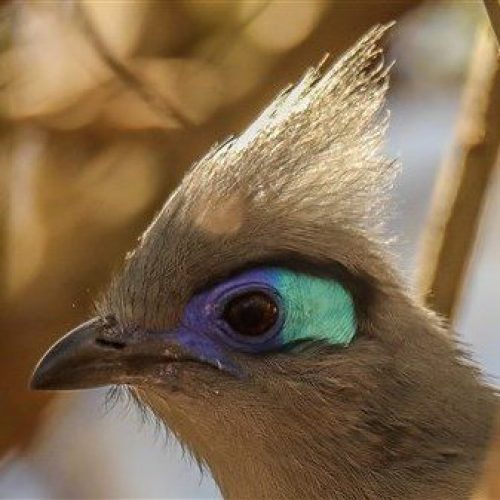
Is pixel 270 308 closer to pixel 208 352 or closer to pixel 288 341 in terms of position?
pixel 288 341

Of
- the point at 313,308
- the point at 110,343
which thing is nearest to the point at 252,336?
the point at 313,308

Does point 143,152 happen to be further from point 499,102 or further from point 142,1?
point 499,102

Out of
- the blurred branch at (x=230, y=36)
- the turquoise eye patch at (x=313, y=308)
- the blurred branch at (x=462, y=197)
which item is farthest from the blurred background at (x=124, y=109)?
the turquoise eye patch at (x=313, y=308)

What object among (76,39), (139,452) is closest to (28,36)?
(76,39)

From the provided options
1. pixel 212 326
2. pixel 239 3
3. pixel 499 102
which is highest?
pixel 239 3

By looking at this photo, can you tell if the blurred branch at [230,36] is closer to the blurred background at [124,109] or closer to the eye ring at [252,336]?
the blurred background at [124,109]

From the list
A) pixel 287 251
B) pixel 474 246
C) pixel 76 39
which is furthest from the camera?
pixel 76 39

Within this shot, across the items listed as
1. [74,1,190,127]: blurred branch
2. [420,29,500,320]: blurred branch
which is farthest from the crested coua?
[74,1,190,127]: blurred branch
